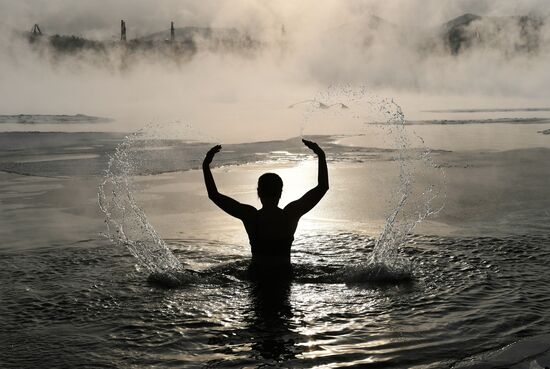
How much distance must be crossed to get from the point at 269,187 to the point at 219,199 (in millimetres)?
493

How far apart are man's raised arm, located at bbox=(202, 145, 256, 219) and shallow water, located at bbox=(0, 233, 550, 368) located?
2.37 feet

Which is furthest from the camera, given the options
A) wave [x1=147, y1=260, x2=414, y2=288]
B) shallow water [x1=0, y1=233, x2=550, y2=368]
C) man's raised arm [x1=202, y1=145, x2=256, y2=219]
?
wave [x1=147, y1=260, x2=414, y2=288]

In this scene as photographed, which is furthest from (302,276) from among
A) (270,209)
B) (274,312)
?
(274,312)

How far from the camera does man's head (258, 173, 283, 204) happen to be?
19.5 feet

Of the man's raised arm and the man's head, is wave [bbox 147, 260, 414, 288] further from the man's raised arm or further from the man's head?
the man's head

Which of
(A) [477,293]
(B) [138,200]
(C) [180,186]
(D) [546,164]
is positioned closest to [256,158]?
(C) [180,186]

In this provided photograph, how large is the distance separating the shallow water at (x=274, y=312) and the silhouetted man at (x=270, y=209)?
45 centimetres

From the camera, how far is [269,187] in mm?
5934

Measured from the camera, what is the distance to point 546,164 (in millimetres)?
15945

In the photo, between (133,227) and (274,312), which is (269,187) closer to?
(274,312)

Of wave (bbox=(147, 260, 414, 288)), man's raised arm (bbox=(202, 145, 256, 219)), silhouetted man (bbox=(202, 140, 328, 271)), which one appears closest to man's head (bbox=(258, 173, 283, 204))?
silhouetted man (bbox=(202, 140, 328, 271))

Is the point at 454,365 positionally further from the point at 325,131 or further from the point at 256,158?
the point at 325,131

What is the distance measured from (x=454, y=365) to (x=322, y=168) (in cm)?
252

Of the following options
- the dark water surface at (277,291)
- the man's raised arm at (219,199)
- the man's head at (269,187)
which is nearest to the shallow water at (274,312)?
the dark water surface at (277,291)
